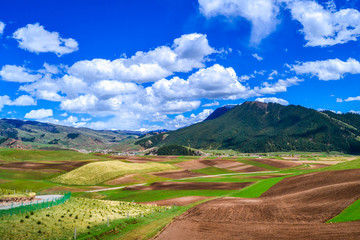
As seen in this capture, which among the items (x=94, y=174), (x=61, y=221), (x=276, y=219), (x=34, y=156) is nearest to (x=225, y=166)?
(x=94, y=174)

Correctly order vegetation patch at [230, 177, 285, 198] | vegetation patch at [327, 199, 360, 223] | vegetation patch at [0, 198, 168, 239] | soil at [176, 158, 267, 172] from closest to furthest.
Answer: vegetation patch at [327, 199, 360, 223]
vegetation patch at [0, 198, 168, 239]
vegetation patch at [230, 177, 285, 198]
soil at [176, 158, 267, 172]

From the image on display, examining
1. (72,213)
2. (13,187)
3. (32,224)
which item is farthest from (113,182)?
(32,224)

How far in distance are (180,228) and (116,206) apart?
1866 centimetres

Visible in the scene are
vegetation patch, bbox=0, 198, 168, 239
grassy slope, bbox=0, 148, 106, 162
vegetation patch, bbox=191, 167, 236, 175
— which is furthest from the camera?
grassy slope, bbox=0, 148, 106, 162

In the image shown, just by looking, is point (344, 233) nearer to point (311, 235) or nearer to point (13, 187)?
point (311, 235)

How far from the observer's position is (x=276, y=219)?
30844 mm

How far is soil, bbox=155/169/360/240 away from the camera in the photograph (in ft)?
76.0

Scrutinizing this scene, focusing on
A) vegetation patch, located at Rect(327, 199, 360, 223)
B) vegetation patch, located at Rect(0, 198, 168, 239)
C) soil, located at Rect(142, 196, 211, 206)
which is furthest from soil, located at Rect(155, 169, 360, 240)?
soil, located at Rect(142, 196, 211, 206)

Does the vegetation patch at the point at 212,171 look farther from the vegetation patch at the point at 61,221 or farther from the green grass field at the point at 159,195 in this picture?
the vegetation patch at the point at 61,221

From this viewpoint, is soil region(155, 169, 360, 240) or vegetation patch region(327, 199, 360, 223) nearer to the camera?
soil region(155, 169, 360, 240)

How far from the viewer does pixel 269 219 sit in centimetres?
3117

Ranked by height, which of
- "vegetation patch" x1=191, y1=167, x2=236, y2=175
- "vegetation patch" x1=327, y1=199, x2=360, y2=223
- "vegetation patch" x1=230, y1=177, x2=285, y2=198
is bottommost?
"vegetation patch" x1=191, y1=167, x2=236, y2=175

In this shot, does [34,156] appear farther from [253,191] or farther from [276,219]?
[276,219]

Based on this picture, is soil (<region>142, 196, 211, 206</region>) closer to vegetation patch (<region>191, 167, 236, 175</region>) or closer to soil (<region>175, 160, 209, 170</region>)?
vegetation patch (<region>191, 167, 236, 175</region>)
